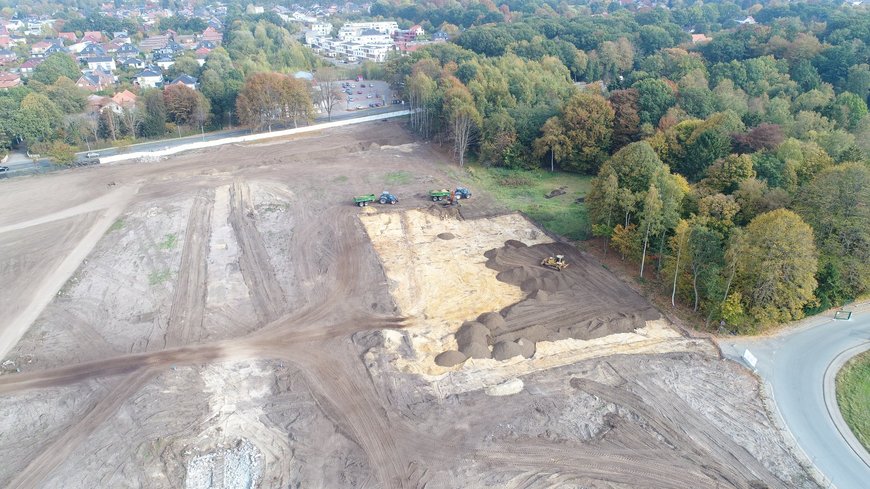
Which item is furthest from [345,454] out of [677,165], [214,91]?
[214,91]

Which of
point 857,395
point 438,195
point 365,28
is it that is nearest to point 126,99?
point 438,195

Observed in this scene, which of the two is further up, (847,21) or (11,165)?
(847,21)

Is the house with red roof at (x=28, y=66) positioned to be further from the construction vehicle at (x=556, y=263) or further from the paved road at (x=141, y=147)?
the construction vehicle at (x=556, y=263)

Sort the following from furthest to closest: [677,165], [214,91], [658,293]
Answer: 1. [214,91]
2. [677,165]
3. [658,293]

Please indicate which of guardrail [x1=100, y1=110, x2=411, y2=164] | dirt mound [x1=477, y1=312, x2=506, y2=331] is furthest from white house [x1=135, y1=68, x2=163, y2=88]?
dirt mound [x1=477, y1=312, x2=506, y2=331]

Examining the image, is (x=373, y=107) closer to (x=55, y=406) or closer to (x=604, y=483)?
(x=55, y=406)

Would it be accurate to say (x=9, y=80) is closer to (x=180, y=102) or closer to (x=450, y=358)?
(x=180, y=102)

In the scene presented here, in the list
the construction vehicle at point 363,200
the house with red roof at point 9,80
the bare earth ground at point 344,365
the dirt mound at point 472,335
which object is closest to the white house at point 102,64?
the house with red roof at point 9,80
